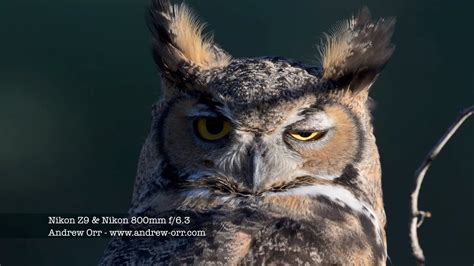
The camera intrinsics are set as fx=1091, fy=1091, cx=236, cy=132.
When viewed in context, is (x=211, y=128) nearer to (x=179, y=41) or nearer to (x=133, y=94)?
(x=179, y=41)

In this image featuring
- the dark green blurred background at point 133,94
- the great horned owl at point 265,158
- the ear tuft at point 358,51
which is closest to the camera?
the great horned owl at point 265,158

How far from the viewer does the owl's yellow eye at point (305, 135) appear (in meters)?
2.24

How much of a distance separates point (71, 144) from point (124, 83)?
0.53m

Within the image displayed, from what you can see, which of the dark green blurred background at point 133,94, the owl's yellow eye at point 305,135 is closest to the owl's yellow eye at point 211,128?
the owl's yellow eye at point 305,135

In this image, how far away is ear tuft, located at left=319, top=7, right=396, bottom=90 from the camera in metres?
Answer: 2.35

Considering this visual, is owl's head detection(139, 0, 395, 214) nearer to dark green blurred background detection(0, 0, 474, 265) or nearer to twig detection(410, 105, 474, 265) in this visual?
twig detection(410, 105, 474, 265)

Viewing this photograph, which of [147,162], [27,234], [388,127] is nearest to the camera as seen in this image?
[147,162]

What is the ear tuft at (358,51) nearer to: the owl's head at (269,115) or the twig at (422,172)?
the owl's head at (269,115)

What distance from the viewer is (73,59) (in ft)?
17.2

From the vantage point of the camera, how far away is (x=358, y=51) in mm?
2383

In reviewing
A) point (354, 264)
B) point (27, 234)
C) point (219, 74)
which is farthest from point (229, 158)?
point (27, 234)

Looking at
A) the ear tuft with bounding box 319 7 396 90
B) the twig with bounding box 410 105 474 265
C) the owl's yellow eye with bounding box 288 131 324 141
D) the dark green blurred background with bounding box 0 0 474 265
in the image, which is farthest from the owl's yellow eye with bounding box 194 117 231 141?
the dark green blurred background with bounding box 0 0 474 265

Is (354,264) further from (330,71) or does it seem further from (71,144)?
(71,144)

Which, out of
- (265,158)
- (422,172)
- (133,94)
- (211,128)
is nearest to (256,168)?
(265,158)
